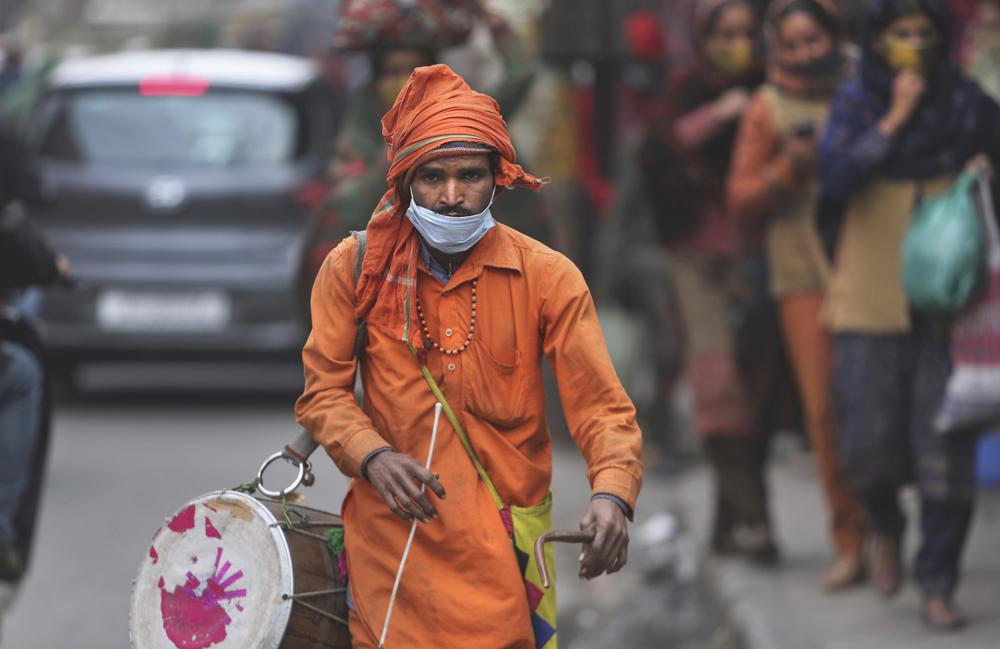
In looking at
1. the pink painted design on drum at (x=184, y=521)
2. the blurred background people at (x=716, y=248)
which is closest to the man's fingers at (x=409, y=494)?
the pink painted design on drum at (x=184, y=521)

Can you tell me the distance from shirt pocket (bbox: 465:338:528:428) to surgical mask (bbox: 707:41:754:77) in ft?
13.1

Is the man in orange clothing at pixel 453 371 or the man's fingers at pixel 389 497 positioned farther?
the man in orange clothing at pixel 453 371

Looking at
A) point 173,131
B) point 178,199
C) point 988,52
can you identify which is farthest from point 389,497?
point 173,131

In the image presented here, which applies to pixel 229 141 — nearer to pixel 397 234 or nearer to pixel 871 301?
pixel 871 301

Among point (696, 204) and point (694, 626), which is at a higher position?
point (696, 204)

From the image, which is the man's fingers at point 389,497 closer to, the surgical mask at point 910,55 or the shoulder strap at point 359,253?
the shoulder strap at point 359,253

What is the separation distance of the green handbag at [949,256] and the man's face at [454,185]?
2.50 m

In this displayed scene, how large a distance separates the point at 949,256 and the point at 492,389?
2.51 metres

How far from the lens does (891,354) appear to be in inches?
244

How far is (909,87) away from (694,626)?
2196mm

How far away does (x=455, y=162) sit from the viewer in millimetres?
3652

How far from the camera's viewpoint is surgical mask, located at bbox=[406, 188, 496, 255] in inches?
143

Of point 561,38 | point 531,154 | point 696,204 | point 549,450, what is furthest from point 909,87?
point 531,154

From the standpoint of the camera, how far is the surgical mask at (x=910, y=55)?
6027 millimetres
